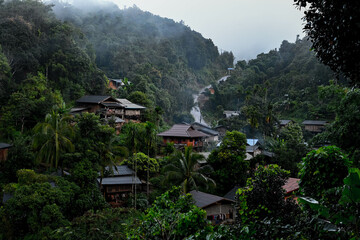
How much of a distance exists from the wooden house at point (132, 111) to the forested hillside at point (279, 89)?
16458 mm

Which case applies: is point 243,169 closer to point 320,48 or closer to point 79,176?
point 79,176

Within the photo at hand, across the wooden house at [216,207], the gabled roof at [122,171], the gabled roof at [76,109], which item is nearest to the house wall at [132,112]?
the gabled roof at [76,109]

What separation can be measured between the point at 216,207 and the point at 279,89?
48579mm

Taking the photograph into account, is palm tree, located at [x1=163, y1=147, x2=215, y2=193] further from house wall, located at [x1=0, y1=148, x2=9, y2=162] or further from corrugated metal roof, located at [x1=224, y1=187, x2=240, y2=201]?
house wall, located at [x1=0, y1=148, x2=9, y2=162]

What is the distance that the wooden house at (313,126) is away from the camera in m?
45.7

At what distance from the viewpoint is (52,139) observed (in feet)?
64.1

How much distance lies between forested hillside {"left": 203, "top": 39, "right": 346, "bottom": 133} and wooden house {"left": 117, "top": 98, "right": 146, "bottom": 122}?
1646cm

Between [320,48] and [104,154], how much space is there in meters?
17.8

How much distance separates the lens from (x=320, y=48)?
4738 mm

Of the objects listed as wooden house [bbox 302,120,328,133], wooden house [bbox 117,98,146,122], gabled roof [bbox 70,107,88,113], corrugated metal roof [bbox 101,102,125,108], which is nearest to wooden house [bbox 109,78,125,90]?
wooden house [bbox 117,98,146,122]

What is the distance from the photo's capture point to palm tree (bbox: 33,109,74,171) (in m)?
19.3

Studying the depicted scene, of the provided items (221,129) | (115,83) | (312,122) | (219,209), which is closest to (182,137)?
(219,209)

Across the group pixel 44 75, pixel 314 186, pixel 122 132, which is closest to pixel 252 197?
pixel 314 186

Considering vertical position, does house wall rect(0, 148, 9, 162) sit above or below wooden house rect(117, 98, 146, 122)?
below
